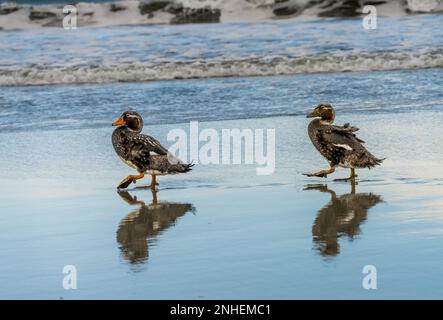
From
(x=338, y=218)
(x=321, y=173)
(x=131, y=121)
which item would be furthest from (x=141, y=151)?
(x=338, y=218)

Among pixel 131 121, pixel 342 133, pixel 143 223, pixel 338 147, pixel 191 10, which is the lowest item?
pixel 143 223

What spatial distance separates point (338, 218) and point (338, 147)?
1.64 meters

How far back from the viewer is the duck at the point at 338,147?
859 centimetres

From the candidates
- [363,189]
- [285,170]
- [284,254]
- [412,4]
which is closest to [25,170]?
[285,170]

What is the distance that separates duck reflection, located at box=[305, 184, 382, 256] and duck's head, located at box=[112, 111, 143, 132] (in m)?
1.69

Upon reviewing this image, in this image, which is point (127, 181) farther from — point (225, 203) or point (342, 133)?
point (342, 133)

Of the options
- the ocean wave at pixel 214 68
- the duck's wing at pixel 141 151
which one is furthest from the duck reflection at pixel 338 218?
the ocean wave at pixel 214 68

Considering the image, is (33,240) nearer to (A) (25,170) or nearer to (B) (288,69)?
(A) (25,170)

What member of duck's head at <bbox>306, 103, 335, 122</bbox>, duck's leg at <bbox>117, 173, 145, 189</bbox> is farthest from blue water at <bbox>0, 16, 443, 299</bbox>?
duck's head at <bbox>306, 103, 335, 122</bbox>

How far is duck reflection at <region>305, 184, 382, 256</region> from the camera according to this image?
20.9ft

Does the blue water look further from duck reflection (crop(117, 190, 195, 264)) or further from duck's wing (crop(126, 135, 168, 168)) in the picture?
duck's wing (crop(126, 135, 168, 168))

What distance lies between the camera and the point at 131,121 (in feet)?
29.2
